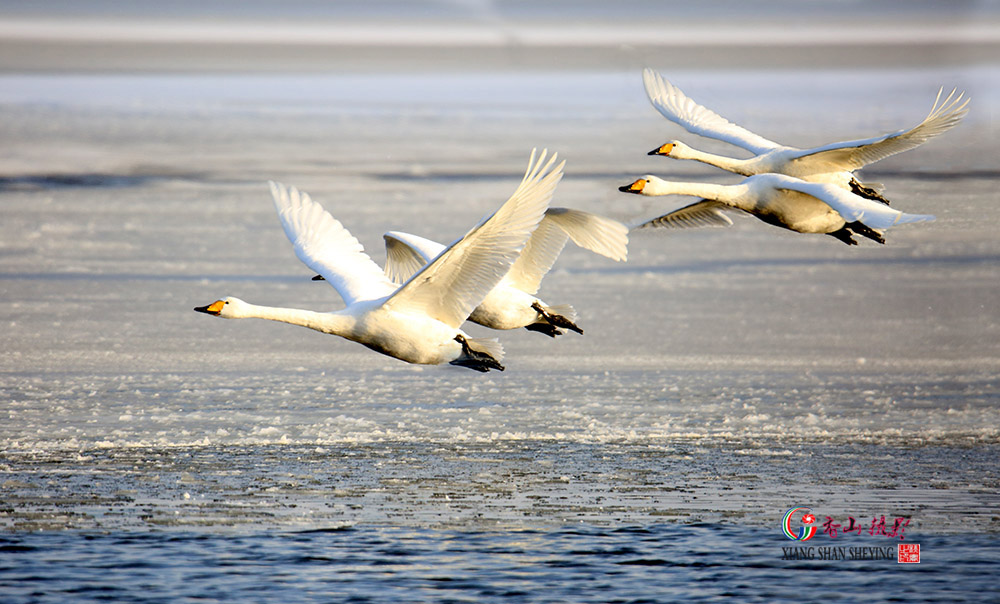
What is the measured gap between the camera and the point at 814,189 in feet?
29.2

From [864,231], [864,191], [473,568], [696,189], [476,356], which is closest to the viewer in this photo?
[473,568]

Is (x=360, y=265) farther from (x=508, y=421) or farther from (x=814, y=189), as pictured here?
(x=814, y=189)

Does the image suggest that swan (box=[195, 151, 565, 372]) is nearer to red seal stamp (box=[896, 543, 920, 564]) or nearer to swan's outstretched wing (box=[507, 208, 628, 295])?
swan's outstretched wing (box=[507, 208, 628, 295])

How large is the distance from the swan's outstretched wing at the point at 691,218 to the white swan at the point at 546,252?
0.55 metres

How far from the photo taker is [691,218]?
34.3ft

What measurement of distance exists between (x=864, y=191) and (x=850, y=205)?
1.56 meters

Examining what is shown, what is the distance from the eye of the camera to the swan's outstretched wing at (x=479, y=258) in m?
7.52

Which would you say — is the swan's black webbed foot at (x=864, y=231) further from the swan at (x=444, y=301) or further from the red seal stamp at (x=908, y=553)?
the swan at (x=444, y=301)

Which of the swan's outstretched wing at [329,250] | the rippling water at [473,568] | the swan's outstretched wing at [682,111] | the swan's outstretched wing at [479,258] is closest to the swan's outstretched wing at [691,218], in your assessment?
the swan's outstretched wing at [682,111]

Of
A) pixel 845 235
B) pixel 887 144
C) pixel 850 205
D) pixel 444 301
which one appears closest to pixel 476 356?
pixel 444 301

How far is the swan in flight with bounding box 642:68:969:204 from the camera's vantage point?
9.04 meters

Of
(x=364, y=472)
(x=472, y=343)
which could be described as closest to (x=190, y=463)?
(x=364, y=472)

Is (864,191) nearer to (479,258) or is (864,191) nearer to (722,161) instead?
(722,161)

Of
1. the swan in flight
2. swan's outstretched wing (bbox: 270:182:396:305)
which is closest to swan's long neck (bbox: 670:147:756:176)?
the swan in flight
